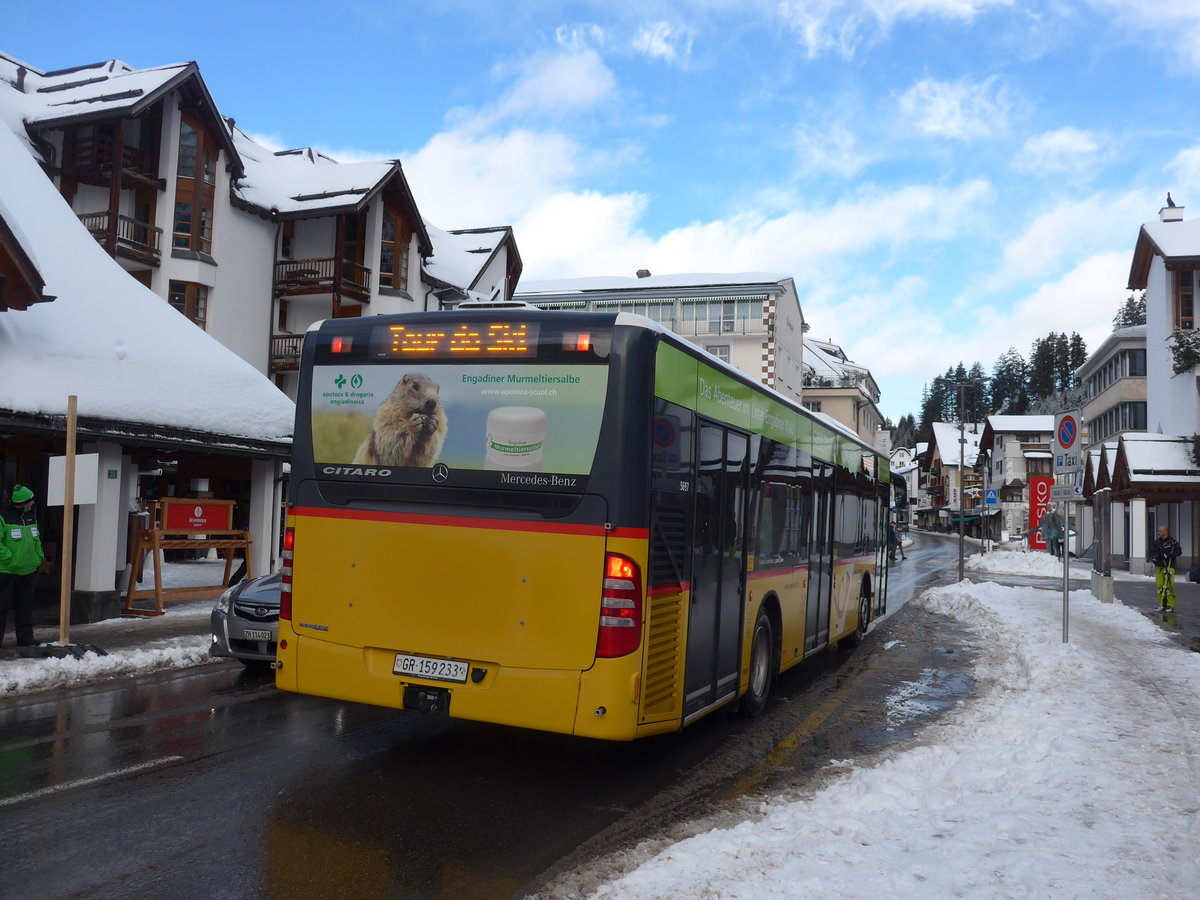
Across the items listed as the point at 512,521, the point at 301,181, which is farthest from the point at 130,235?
the point at 512,521

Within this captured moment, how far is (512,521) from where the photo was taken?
6.20 metres

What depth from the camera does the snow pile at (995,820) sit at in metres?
4.75

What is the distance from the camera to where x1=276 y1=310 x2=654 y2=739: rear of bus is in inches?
237

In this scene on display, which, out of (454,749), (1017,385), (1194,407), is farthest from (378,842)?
(1017,385)

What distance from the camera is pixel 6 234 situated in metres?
13.9

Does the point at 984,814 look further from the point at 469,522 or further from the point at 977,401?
the point at 977,401

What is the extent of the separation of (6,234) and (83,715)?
866cm

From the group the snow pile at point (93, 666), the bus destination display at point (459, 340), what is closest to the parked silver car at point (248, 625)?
the snow pile at point (93, 666)

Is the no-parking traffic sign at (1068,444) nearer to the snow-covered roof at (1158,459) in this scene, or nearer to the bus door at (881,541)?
the bus door at (881,541)

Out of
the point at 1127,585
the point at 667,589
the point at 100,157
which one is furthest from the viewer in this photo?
the point at 1127,585

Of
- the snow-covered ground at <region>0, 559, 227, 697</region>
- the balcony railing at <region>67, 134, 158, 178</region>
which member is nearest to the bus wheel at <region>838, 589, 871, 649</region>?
the snow-covered ground at <region>0, 559, 227, 697</region>

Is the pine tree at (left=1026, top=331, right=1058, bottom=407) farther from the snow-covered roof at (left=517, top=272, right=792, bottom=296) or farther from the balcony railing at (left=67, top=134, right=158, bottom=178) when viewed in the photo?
the balcony railing at (left=67, top=134, right=158, bottom=178)

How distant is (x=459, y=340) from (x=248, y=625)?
18.2ft

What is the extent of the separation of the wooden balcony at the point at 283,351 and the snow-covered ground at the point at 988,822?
28.8 metres
